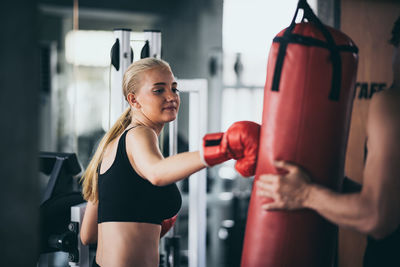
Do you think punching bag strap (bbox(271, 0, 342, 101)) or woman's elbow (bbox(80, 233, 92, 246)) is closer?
punching bag strap (bbox(271, 0, 342, 101))

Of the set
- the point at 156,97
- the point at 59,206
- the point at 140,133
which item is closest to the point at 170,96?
the point at 156,97

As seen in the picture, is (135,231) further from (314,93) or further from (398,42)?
(398,42)

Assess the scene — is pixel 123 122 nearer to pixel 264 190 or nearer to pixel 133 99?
pixel 133 99

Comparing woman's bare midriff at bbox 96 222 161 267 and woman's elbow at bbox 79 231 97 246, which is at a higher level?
woman's bare midriff at bbox 96 222 161 267

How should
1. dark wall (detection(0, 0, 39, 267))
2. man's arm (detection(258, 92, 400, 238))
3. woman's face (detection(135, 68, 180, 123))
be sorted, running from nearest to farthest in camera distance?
dark wall (detection(0, 0, 39, 267)) → man's arm (detection(258, 92, 400, 238)) → woman's face (detection(135, 68, 180, 123))

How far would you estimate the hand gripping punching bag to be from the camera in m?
1.34

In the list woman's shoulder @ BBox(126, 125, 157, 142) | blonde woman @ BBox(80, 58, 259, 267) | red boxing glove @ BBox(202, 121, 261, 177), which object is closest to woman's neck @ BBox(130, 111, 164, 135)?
blonde woman @ BBox(80, 58, 259, 267)

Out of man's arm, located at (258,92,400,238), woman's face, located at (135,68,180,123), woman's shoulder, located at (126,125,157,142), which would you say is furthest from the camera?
woman's face, located at (135,68,180,123)

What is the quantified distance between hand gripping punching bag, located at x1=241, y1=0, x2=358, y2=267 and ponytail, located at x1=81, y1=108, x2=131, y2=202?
0.64m

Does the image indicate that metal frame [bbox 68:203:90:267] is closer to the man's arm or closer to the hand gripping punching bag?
the hand gripping punching bag

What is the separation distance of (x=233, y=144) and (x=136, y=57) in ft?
5.99

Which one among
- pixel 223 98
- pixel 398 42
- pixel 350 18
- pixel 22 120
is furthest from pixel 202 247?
pixel 223 98

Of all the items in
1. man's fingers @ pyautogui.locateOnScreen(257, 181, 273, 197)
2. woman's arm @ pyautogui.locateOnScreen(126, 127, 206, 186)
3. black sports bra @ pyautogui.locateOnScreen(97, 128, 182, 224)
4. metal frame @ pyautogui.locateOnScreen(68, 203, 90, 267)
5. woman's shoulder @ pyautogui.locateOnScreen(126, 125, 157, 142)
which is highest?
woman's shoulder @ pyautogui.locateOnScreen(126, 125, 157, 142)

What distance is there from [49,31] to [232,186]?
9.62ft
